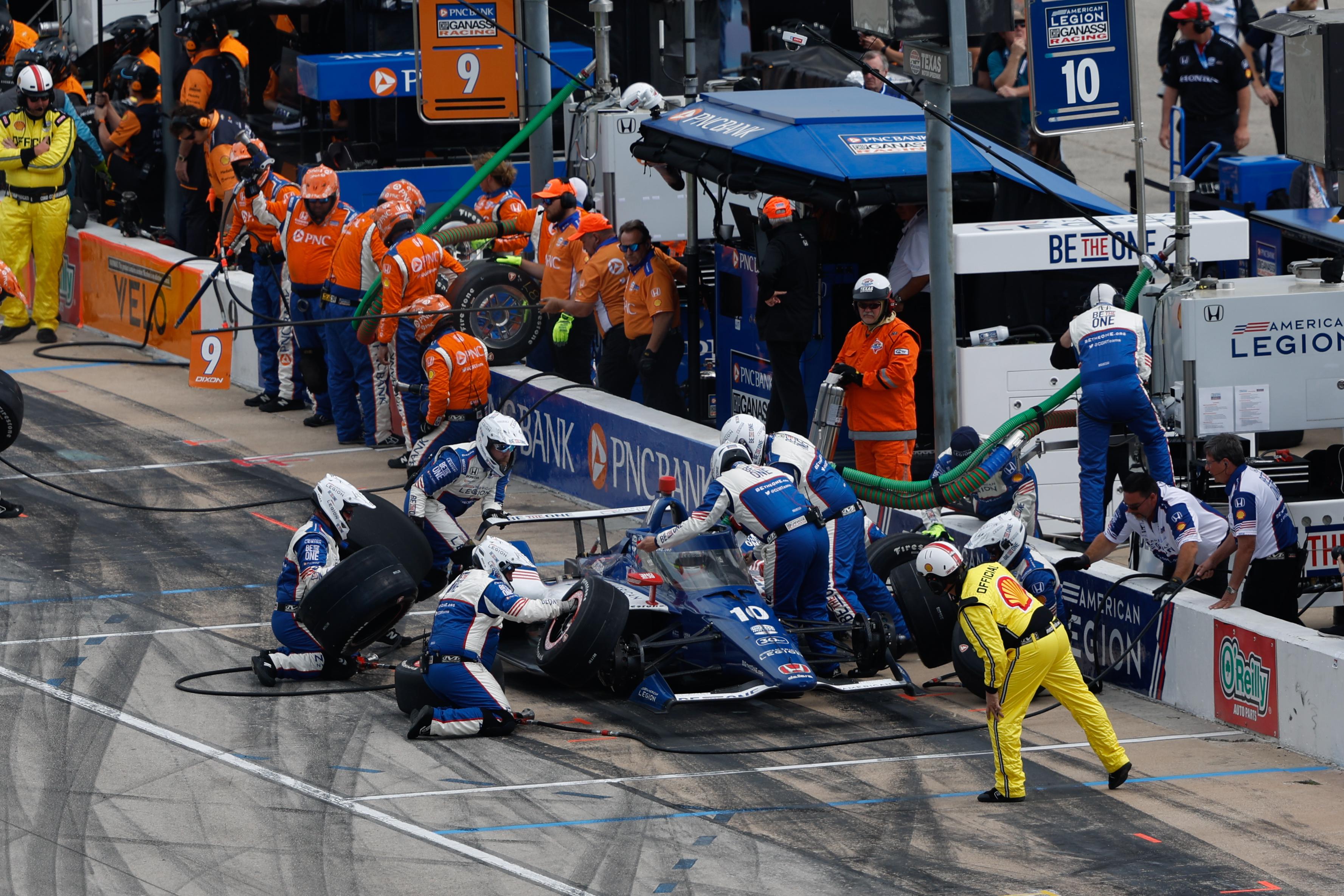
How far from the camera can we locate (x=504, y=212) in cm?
2036

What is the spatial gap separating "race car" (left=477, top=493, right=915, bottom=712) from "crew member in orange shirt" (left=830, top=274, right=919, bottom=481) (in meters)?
2.53

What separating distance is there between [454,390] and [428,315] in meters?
1.21

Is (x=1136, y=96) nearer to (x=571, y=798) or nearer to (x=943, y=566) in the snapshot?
(x=943, y=566)

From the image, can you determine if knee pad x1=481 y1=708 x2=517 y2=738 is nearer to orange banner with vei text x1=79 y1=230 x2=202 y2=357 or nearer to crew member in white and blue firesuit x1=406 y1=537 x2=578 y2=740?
crew member in white and blue firesuit x1=406 y1=537 x2=578 y2=740

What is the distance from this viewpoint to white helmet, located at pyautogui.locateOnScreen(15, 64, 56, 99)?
21.6 metres

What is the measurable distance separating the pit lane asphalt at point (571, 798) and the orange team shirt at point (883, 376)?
2.59m

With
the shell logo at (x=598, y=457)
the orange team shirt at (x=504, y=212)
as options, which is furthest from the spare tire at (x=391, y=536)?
the orange team shirt at (x=504, y=212)

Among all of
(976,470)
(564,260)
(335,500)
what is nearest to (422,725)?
(335,500)

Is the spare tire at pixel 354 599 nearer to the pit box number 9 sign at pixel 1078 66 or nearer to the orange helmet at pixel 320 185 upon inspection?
the pit box number 9 sign at pixel 1078 66

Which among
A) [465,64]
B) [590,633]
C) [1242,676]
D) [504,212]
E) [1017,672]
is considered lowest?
[1242,676]

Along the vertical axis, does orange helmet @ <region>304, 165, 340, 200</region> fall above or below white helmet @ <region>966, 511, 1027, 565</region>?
above

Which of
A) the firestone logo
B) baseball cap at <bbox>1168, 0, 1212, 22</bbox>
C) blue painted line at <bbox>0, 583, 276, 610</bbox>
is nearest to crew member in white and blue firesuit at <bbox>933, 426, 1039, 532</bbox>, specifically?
the firestone logo

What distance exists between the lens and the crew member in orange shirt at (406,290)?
18.2 metres

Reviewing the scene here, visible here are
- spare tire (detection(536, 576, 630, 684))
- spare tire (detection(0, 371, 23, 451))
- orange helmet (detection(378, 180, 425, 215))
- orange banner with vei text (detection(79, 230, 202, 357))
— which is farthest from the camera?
orange banner with vei text (detection(79, 230, 202, 357))
